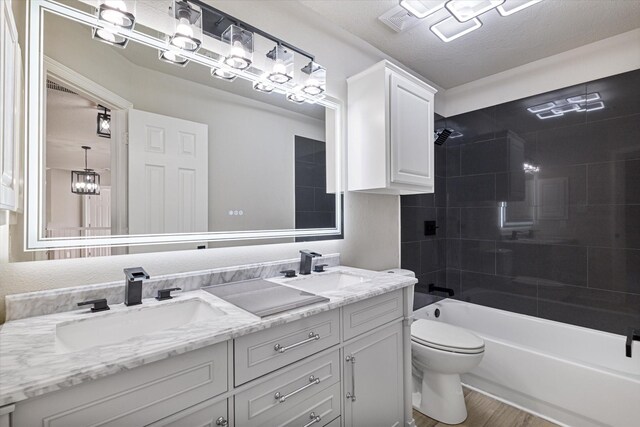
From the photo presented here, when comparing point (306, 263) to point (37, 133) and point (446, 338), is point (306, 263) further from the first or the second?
point (37, 133)

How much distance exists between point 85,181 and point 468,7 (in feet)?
6.97

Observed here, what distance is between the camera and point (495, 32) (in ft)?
6.63

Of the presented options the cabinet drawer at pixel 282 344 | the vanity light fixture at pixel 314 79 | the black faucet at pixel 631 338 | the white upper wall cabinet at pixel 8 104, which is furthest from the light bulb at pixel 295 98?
the black faucet at pixel 631 338

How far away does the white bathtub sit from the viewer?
1.60 metres

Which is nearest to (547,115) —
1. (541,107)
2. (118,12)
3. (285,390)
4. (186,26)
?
(541,107)

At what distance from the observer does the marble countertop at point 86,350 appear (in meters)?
0.59

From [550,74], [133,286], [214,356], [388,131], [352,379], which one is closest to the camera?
[214,356]

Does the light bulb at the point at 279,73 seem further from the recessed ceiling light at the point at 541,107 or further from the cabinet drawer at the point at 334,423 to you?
the recessed ceiling light at the point at 541,107

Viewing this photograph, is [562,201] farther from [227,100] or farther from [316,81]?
[227,100]

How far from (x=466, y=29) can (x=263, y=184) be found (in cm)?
171

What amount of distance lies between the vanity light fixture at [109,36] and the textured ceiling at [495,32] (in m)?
1.07

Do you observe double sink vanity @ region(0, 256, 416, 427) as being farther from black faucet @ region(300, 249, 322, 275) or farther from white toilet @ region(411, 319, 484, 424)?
white toilet @ region(411, 319, 484, 424)

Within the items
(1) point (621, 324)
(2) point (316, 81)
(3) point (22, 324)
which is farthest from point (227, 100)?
(1) point (621, 324)

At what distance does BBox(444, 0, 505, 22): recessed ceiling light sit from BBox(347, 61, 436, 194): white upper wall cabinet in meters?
0.40
